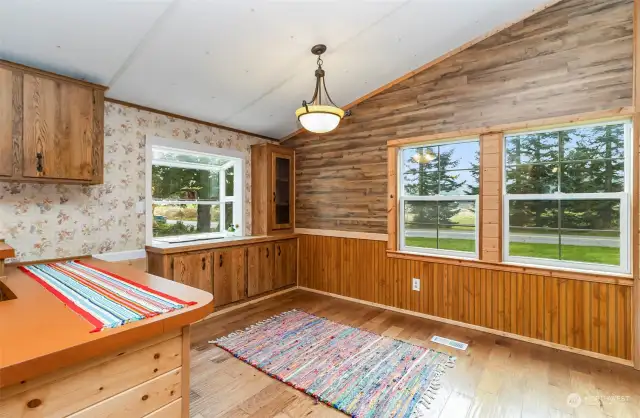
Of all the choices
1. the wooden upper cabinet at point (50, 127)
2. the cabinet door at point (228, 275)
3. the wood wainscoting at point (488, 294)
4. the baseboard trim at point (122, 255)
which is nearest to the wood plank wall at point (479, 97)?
the wood wainscoting at point (488, 294)

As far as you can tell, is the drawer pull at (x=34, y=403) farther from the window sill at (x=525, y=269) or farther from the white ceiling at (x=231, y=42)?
the window sill at (x=525, y=269)

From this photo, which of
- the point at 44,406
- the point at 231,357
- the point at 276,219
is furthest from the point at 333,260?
the point at 44,406

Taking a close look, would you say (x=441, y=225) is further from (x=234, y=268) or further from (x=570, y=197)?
(x=234, y=268)

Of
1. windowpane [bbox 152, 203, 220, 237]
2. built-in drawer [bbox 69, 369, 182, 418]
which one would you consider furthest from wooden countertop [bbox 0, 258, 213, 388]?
windowpane [bbox 152, 203, 220, 237]

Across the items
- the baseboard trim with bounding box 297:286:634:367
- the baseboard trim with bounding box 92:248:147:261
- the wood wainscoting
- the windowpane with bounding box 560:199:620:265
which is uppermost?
the windowpane with bounding box 560:199:620:265

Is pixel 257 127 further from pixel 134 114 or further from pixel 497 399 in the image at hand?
pixel 497 399

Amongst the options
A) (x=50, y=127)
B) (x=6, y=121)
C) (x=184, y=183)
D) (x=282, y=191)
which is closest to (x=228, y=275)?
(x=184, y=183)

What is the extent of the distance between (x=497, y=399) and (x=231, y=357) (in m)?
1.96

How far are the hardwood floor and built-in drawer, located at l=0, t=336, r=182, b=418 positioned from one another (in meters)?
0.84

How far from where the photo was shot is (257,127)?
13.8 ft

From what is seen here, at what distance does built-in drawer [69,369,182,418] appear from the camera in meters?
1.11

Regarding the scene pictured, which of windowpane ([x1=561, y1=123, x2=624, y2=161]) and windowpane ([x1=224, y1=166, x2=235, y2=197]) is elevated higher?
windowpane ([x1=561, y1=123, x2=624, y2=161])

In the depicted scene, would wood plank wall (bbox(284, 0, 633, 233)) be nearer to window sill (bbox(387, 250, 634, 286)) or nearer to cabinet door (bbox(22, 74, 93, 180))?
window sill (bbox(387, 250, 634, 286))

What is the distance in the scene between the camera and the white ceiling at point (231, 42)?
210 cm
